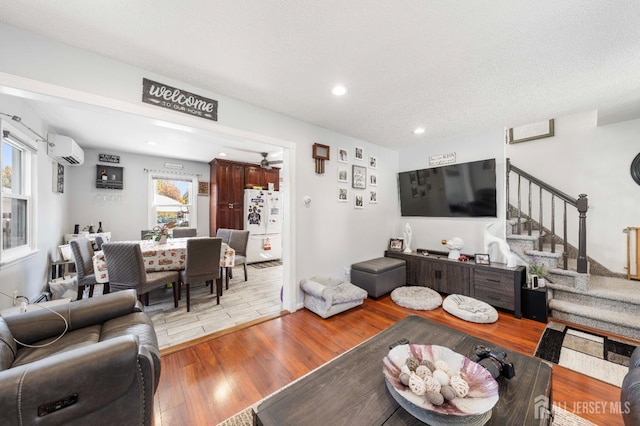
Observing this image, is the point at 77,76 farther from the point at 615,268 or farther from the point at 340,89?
the point at 615,268

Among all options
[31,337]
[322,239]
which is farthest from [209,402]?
[322,239]

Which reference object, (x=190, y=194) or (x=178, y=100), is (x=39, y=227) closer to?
(x=190, y=194)

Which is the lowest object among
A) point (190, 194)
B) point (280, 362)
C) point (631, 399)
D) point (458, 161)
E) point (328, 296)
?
point (280, 362)

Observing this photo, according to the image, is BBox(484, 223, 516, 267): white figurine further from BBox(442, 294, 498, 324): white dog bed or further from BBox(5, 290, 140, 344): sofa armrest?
BBox(5, 290, 140, 344): sofa armrest

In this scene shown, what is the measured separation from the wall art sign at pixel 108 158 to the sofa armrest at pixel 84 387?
5015mm

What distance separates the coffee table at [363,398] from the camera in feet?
3.14

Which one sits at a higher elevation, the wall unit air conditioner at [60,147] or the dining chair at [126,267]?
the wall unit air conditioner at [60,147]

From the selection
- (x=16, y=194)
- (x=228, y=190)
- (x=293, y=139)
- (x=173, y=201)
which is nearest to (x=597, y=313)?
(x=293, y=139)

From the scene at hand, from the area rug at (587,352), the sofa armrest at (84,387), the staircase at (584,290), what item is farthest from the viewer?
the staircase at (584,290)

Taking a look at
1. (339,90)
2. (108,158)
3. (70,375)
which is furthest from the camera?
(108,158)

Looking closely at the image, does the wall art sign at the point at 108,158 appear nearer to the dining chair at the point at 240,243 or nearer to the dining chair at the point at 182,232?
the dining chair at the point at 182,232

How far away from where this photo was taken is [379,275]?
3.35 meters

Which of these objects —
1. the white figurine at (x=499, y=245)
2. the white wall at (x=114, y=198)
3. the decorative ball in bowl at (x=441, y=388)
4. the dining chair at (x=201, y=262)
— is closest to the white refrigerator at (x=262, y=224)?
the white wall at (x=114, y=198)

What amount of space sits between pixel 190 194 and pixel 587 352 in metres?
6.65
